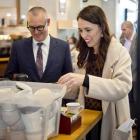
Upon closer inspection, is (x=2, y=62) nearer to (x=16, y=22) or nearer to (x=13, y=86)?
(x=16, y=22)

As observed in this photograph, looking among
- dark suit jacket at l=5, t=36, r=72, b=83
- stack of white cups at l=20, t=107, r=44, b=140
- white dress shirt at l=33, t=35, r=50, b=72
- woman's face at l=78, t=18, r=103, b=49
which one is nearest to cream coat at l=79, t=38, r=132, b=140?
woman's face at l=78, t=18, r=103, b=49

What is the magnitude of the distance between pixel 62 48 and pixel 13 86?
1365 millimetres

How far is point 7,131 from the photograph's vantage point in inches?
58.5

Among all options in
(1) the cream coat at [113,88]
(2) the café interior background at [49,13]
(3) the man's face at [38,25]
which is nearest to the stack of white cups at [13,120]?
(1) the cream coat at [113,88]

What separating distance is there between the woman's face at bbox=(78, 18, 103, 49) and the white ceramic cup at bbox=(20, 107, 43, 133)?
34.0 inches

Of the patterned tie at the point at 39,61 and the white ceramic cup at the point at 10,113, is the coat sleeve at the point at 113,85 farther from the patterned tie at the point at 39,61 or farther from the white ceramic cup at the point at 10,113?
the patterned tie at the point at 39,61

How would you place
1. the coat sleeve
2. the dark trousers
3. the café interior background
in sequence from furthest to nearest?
the café interior background, the dark trousers, the coat sleeve

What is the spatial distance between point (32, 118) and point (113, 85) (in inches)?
26.9

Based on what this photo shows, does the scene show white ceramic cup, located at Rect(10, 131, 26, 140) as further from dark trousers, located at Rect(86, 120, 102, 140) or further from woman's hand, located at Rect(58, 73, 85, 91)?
dark trousers, located at Rect(86, 120, 102, 140)

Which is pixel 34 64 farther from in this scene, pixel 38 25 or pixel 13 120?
pixel 13 120

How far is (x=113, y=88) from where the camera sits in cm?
192

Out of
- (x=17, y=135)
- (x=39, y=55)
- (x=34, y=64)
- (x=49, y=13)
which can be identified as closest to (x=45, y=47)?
(x=39, y=55)

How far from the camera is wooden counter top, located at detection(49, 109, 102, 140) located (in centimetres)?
167

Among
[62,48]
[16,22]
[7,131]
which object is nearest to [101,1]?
[16,22]
